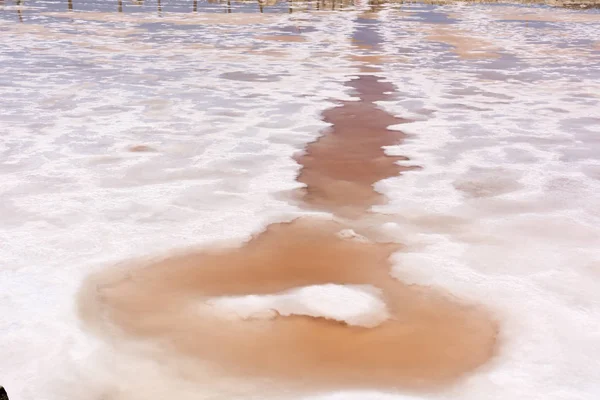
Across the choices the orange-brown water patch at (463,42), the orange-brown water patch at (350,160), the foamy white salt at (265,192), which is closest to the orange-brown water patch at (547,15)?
the orange-brown water patch at (463,42)

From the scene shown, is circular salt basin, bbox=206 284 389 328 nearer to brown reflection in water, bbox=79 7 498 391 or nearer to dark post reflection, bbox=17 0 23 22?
brown reflection in water, bbox=79 7 498 391

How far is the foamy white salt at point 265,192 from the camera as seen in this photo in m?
1.86

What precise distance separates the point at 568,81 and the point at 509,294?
542cm

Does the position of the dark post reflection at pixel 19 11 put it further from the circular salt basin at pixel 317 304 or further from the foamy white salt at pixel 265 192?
the circular salt basin at pixel 317 304

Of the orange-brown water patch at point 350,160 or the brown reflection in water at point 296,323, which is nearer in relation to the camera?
the brown reflection in water at point 296,323

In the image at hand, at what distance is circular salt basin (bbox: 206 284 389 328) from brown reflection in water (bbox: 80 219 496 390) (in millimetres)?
38

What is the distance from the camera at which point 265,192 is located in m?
3.34

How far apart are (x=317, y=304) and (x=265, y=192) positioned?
126 centimetres

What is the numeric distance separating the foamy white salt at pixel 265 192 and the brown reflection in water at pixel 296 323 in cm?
8

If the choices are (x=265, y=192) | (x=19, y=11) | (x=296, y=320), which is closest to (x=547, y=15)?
(x=19, y=11)

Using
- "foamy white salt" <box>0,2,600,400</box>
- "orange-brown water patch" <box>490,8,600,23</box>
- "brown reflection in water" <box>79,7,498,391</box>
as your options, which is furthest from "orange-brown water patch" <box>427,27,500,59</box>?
"brown reflection in water" <box>79,7,498,391</box>

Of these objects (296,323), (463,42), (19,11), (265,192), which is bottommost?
(296,323)

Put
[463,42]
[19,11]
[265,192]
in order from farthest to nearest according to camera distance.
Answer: [19,11], [463,42], [265,192]

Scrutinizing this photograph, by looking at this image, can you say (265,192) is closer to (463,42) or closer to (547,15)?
(463,42)
